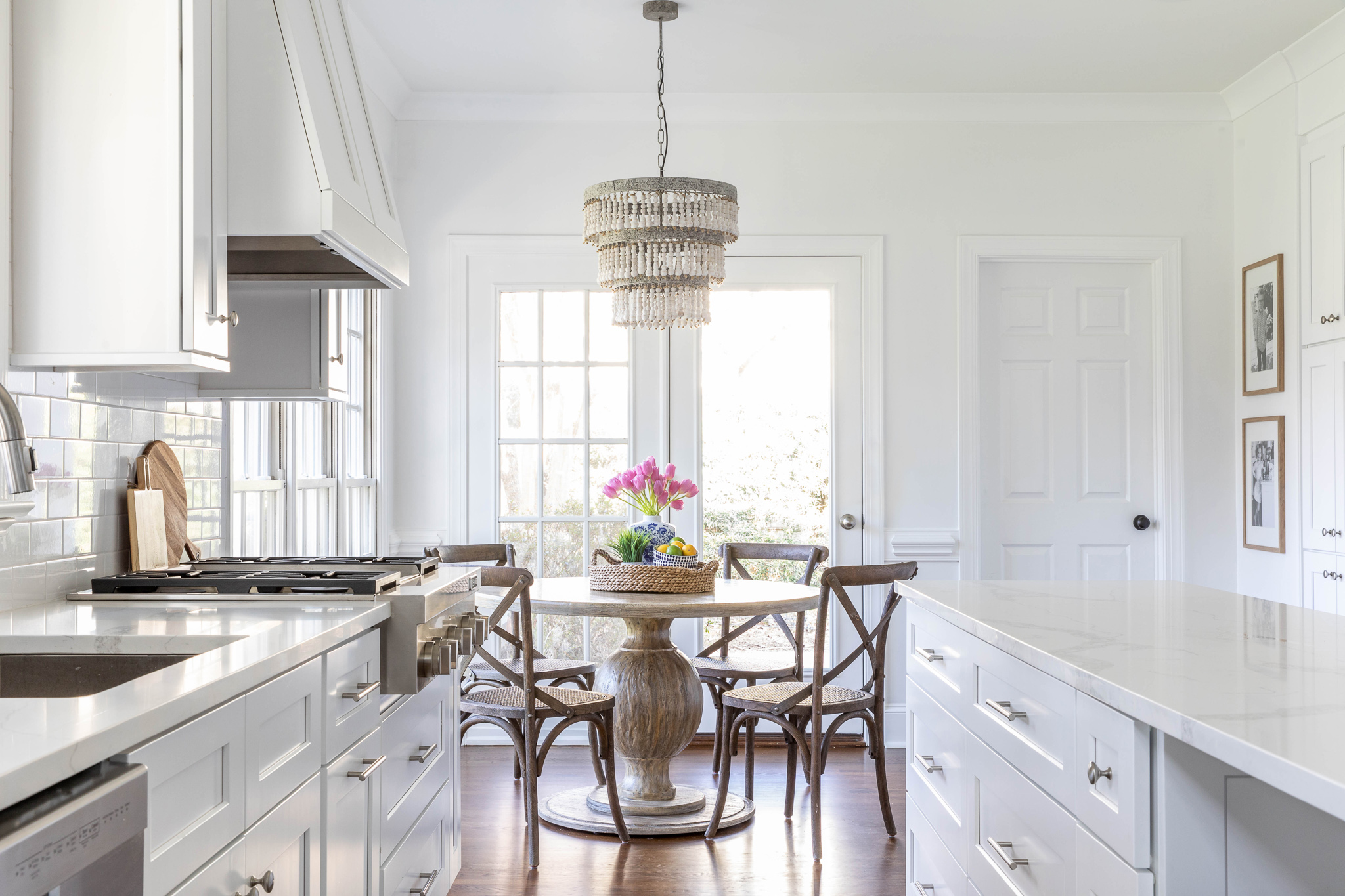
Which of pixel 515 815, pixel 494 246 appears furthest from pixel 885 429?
pixel 515 815

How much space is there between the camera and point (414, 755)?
2.34 meters

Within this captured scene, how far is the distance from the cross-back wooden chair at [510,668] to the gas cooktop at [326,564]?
767 millimetres

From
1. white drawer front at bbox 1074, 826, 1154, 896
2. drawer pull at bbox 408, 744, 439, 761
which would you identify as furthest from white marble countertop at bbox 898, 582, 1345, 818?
drawer pull at bbox 408, 744, 439, 761

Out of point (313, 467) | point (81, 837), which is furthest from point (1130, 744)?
point (313, 467)

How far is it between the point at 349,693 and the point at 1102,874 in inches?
48.2

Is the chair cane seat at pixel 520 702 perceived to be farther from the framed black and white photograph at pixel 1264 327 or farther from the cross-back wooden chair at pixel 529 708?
the framed black and white photograph at pixel 1264 327

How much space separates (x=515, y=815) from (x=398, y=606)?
1658 millimetres

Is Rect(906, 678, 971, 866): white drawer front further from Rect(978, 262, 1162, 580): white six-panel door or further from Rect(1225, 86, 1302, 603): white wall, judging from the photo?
Rect(1225, 86, 1302, 603): white wall

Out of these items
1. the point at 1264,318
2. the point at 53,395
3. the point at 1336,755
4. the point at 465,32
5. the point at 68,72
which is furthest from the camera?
the point at 1264,318

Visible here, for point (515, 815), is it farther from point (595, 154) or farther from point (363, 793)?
point (595, 154)

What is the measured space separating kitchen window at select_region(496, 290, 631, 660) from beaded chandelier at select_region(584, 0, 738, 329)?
1202 mm

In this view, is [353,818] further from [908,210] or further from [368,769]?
[908,210]

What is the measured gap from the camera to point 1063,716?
4.89 ft

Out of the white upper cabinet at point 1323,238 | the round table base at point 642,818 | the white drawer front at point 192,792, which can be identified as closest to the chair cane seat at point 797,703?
the round table base at point 642,818
